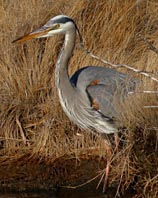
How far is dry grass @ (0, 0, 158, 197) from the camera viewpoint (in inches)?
199

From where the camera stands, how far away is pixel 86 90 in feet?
17.4

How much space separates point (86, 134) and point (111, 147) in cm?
27

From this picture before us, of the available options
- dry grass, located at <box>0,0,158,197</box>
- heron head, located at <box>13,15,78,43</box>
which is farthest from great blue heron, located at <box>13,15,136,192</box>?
dry grass, located at <box>0,0,158,197</box>

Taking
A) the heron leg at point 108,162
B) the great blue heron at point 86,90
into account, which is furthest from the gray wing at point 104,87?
the heron leg at point 108,162

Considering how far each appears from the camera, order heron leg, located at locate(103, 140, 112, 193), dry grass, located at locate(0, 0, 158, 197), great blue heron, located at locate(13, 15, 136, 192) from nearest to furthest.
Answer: dry grass, located at locate(0, 0, 158, 197)
great blue heron, located at locate(13, 15, 136, 192)
heron leg, located at locate(103, 140, 112, 193)

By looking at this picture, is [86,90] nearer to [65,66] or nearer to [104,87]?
[104,87]

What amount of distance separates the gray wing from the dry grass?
0.57 feet

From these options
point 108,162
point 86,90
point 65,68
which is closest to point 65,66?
point 65,68

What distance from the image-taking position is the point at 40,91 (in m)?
6.11

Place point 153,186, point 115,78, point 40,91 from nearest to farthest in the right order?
point 153,186, point 115,78, point 40,91

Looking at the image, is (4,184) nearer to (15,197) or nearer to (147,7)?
(15,197)

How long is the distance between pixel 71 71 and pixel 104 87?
1008 mm

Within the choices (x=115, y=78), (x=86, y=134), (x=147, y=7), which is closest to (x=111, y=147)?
(x=86, y=134)

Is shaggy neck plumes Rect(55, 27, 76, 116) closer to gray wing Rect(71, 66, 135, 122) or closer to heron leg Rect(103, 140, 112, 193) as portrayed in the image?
gray wing Rect(71, 66, 135, 122)
